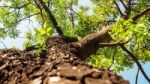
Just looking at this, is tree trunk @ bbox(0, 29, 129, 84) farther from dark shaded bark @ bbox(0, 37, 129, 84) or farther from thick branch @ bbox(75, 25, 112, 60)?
thick branch @ bbox(75, 25, 112, 60)

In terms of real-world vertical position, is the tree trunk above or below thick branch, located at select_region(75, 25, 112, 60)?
above

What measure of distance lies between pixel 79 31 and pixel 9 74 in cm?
1126

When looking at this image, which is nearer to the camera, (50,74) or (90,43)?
(50,74)

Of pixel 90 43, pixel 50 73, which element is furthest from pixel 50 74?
pixel 90 43

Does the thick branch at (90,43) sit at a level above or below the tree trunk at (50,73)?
below

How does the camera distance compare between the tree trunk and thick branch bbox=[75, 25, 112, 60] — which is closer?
the tree trunk

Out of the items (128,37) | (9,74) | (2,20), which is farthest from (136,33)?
(2,20)

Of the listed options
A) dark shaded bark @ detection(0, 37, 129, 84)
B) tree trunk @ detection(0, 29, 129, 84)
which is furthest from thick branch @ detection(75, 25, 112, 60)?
dark shaded bark @ detection(0, 37, 129, 84)

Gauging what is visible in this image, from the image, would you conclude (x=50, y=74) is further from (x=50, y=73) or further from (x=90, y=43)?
(x=90, y=43)

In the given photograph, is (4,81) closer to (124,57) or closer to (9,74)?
(9,74)

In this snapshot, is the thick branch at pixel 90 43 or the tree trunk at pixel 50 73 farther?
the thick branch at pixel 90 43

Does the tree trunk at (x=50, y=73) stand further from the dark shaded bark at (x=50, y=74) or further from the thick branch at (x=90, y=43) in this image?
the thick branch at (x=90, y=43)

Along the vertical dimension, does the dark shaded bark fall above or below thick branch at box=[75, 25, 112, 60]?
above

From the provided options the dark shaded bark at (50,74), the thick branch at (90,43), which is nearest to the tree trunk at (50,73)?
the dark shaded bark at (50,74)
